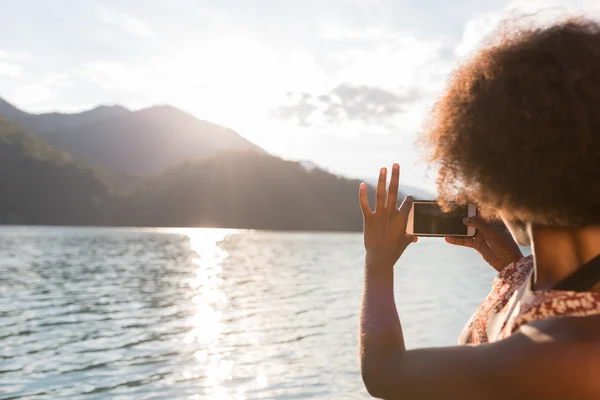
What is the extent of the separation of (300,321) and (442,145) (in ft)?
89.5

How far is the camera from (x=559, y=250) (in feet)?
5.22

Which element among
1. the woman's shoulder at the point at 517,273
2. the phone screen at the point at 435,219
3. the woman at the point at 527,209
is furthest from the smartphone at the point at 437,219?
the woman at the point at 527,209

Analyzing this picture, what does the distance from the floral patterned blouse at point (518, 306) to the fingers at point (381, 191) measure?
0.43m

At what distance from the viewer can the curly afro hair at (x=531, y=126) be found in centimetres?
147

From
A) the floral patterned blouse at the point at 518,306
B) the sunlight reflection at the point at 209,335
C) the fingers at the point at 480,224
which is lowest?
the sunlight reflection at the point at 209,335

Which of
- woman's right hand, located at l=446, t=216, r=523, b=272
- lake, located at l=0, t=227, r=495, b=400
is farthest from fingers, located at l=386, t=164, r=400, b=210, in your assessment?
lake, located at l=0, t=227, r=495, b=400

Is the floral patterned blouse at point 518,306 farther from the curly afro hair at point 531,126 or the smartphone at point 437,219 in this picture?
the smartphone at point 437,219

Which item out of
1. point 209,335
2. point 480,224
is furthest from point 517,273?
point 209,335

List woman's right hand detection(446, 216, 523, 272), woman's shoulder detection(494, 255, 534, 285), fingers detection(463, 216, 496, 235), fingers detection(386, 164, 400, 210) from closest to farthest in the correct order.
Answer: fingers detection(386, 164, 400, 210) → woman's shoulder detection(494, 255, 534, 285) → fingers detection(463, 216, 496, 235) → woman's right hand detection(446, 216, 523, 272)

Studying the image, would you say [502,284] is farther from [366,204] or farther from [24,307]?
[24,307]

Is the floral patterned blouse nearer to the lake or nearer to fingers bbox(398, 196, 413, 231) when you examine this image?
fingers bbox(398, 196, 413, 231)

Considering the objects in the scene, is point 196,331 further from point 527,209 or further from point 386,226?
point 527,209

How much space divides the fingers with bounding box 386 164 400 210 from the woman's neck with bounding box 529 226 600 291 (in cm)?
36

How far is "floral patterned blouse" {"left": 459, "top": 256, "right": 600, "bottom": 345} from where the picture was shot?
1.46 metres
